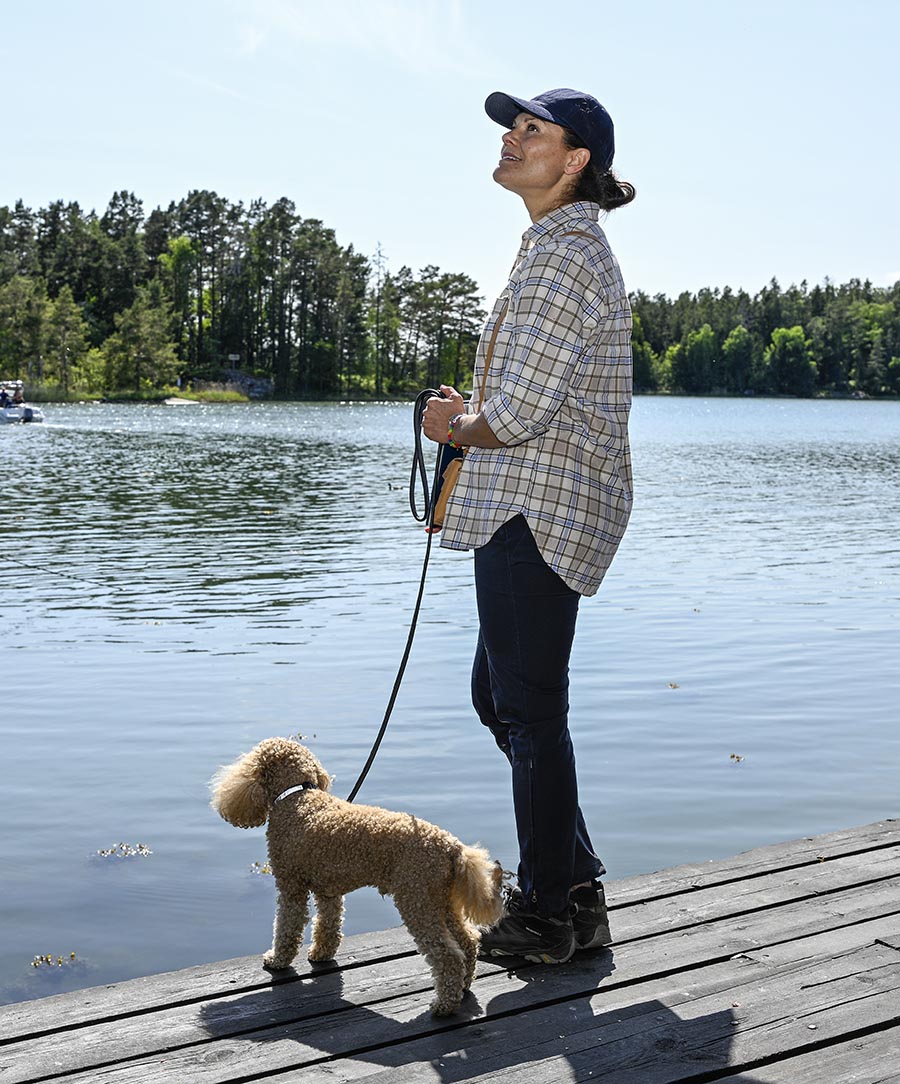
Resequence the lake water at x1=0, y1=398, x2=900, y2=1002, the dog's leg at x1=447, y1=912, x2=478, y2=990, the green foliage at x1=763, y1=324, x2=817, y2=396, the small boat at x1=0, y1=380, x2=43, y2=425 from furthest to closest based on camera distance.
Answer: the green foliage at x1=763, y1=324, x2=817, y2=396, the small boat at x1=0, y1=380, x2=43, y2=425, the lake water at x1=0, y1=398, x2=900, y2=1002, the dog's leg at x1=447, y1=912, x2=478, y2=990

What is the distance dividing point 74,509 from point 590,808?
1732 cm

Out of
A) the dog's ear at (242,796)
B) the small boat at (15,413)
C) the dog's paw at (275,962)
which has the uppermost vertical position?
the small boat at (15,413)

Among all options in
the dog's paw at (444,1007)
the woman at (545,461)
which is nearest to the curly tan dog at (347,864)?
the dog's paw at (444,1007)

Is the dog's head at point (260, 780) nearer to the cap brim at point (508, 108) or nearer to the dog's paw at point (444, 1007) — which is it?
the dog's paw at point (444, 1007)

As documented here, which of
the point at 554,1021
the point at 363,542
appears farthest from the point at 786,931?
Result: the point at 363,542

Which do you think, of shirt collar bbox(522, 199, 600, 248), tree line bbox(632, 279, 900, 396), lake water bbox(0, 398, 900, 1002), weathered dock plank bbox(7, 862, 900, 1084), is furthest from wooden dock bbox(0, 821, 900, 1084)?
tree line bbox(632, 279, 900, 396)

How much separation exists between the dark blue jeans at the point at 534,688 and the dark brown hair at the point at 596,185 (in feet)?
3.00

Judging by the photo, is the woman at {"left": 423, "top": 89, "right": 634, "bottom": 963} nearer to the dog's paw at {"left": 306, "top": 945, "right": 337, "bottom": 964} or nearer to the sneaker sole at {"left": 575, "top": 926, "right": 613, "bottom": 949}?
the sneaker sole at {"left": 575, "top": 926, "right": 613, "bottom": 949}

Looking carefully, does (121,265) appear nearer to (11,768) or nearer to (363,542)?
(363,542)

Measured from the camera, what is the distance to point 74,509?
22.1m

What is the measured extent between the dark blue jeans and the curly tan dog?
0.22 meters

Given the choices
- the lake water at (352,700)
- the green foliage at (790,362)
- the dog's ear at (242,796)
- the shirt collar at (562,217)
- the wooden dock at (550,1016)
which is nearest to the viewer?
the wooden dock at (550,1016)

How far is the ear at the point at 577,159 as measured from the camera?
10.7 feet

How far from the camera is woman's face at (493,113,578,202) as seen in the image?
3246 millimetres
